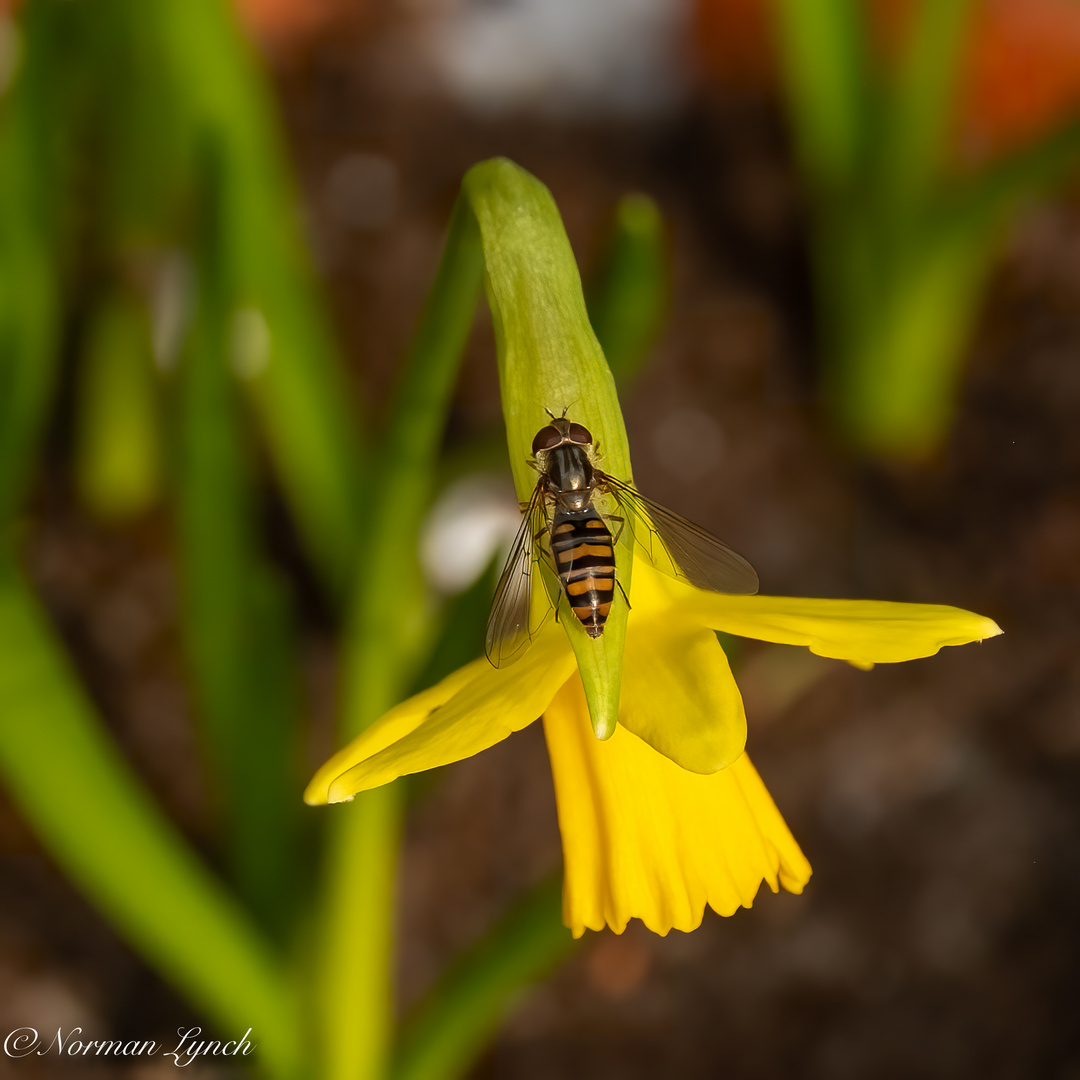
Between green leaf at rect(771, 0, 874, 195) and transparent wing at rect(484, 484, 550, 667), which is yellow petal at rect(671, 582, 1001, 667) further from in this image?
green leaf at rect(771, 0, 874, 195)

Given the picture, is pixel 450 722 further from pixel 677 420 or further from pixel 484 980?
pixel 677 420

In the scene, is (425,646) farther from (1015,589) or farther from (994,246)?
(994,246)

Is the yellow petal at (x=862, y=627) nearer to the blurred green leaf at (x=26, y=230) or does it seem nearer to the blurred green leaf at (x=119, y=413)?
the blurred green leaf at (x=26, y=230)

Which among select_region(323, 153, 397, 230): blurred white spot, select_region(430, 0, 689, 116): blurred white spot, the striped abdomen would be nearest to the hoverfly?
the striped abdomen

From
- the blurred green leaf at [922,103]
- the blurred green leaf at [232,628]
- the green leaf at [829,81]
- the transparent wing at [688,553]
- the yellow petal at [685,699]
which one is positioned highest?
the green leaf at [829,81]

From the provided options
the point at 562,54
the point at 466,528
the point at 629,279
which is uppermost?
the point at 562,54

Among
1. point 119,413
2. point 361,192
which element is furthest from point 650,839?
point 361,192

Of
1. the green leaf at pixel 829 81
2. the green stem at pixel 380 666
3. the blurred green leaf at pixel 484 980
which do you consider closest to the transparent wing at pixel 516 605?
the green stem at pixel 380 666
